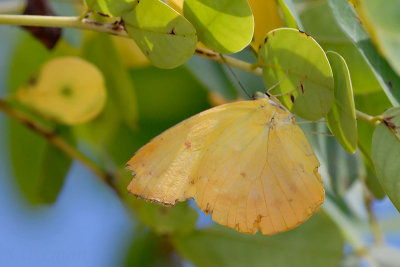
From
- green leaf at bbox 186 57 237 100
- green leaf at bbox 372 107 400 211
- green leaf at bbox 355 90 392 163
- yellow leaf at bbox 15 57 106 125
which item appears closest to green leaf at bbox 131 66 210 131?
green leaf at bbox 186 57 237 100

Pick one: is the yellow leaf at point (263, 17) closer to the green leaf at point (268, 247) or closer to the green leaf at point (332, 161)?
the green leaf at point (332, 161)

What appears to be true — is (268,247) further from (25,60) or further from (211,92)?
(25,60)

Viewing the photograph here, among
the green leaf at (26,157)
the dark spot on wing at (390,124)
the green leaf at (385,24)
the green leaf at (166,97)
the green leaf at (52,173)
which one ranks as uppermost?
the green leaf at (385,24)

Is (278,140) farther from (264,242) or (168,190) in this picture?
(264,242)

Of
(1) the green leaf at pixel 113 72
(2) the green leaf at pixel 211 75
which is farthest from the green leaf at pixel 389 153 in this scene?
(1) the green leaf at pixel 113 72

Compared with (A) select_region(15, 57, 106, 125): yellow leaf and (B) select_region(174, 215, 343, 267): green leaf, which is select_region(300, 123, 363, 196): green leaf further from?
(A) select_region(15, 57, 106, 125): yellow leaf

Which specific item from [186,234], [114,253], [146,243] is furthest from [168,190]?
[114,253]
